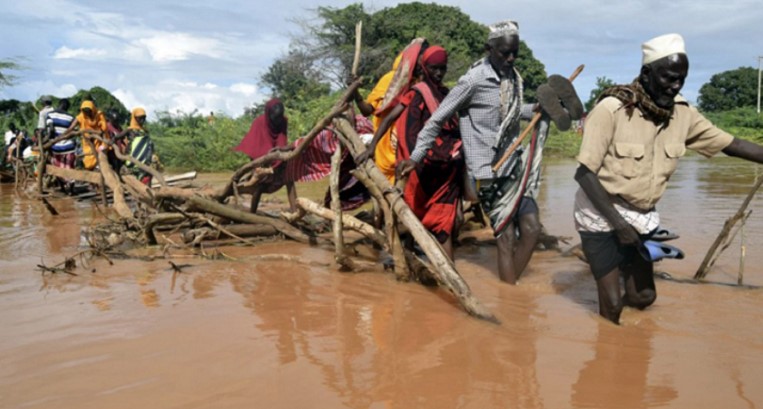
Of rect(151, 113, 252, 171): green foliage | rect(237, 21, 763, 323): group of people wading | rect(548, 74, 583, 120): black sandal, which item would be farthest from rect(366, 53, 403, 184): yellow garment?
rect(151, 113, 252, 171): green foliage

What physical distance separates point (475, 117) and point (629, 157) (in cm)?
134

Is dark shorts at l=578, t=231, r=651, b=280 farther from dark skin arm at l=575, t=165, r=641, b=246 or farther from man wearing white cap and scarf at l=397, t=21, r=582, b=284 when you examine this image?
man wearing white cap and scarf at l=397, t=21, r=582, b=284

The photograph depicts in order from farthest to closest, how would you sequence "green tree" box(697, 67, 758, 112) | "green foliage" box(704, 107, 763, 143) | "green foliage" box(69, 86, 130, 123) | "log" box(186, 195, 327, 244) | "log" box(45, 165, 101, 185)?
1. "green tree" box(697, 67, 758, 112)
2. "green foliage" box(704, 107, 763, 143)
3. "green foliage" box(69, 86, 130, 123)
4. "log" box(45, 165, 101, 185)
5. "log" box(186, 195, 327, 244)

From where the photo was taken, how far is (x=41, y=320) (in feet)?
12.4

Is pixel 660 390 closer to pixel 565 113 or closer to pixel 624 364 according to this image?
pixel 624 364

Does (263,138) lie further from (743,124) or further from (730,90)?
(730,90)

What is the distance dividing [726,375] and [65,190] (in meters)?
11.7

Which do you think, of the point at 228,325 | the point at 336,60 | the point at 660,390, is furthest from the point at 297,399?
the point at 336,60

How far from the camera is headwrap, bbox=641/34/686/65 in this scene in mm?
3197

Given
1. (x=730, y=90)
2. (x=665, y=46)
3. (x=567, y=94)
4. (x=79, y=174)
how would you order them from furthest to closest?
(x=730, y=90) → (x=79, y=174) → (x=567, y=94) → (x=665, y=46)

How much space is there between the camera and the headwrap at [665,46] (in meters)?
3.20

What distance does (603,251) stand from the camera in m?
3.54

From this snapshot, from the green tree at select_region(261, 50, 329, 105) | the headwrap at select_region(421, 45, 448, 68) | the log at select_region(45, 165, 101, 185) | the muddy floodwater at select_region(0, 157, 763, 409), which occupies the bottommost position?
the muddy floodwater at select_region(0, 157, 763, 409)

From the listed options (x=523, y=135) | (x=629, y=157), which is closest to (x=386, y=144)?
(x=523, y=135)
